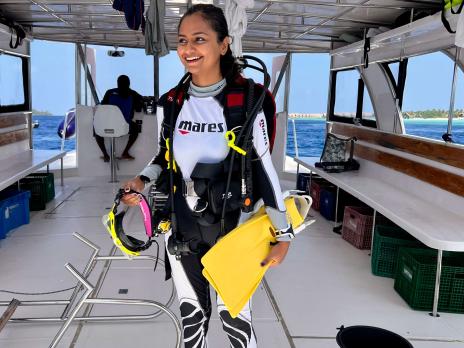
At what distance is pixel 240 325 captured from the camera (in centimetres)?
173

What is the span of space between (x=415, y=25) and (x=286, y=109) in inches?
168

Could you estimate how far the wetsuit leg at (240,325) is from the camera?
172 centimetres

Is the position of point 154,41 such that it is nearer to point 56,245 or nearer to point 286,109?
point 56,245

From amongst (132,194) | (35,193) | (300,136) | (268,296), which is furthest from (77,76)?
(300,136)

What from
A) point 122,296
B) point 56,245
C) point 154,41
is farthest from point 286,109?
point 122,296

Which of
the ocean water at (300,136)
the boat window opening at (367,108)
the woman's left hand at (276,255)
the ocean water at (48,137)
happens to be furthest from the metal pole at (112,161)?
the ocean water at (48,137)

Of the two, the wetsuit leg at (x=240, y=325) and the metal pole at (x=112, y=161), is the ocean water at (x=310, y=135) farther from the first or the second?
the wetsuit leg at (x=240, y=325)

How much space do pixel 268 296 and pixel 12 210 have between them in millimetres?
2957

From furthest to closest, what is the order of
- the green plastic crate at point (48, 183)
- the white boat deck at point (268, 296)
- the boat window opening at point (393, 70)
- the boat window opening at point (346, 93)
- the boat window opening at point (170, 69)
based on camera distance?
the boat window opening at point (346, 93) → the green plastic crate at point (48, 183) → the boat window opening at point (393, 70) → the boat window opening at point (170, 69) → the white boat deck at point (268, 296)

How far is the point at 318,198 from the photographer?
5945 millimetres

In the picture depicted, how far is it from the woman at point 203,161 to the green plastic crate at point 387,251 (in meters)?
2.37

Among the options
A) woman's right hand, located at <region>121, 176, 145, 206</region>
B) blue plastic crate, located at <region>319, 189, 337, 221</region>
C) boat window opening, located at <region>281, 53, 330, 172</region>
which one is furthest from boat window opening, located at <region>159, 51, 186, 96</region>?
boat window opening, located at <region>281, 53, 330, 172</region>

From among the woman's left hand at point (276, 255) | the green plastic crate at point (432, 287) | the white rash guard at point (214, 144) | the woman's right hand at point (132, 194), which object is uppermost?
the white rash guard at point (214, 144)

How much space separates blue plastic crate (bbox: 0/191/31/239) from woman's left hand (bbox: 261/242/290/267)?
3652 mm
